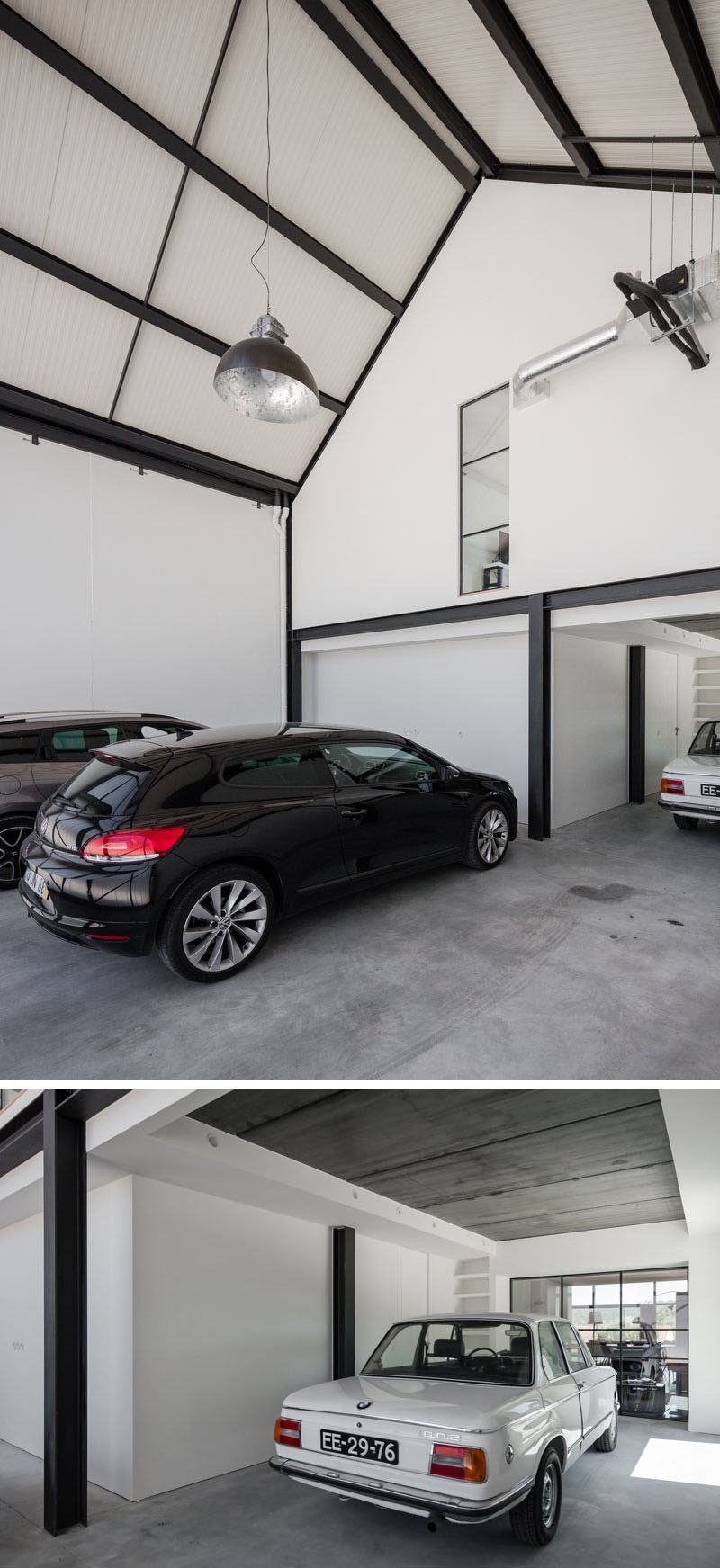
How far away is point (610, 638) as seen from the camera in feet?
29.2

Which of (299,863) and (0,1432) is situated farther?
(0,1432)

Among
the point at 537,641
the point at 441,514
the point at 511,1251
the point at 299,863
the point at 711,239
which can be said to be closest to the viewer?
the point at 299,863

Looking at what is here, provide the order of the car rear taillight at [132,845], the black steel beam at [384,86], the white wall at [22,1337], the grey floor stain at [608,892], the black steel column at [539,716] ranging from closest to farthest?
the car rear taillight at [132,845]
the grey floor stain at [608,892]
the black steel beam at [384,86]
the white wall at [22,1337]
the black steel column at [539,716]

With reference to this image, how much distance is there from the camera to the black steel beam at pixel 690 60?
4.29 metres

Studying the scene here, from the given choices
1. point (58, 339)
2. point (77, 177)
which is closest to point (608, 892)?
point (58, 339)

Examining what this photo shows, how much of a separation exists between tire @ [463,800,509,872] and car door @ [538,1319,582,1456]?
10.0ft

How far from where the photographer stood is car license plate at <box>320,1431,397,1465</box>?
3924 millimetres

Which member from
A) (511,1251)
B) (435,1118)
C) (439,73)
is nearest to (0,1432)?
(435,1118)

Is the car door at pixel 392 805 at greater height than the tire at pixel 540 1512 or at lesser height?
greater

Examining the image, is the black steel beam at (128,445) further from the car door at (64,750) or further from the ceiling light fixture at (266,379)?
the ceiling light fixture at (266,379)

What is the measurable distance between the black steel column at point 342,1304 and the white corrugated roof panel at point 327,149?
33.5ft

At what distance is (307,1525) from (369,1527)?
0.38 metres

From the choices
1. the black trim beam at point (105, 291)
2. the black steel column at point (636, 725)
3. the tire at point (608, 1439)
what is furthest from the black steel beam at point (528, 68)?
the tire at point (608, 1439)

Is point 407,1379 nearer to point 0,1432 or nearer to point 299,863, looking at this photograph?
point 299,863
